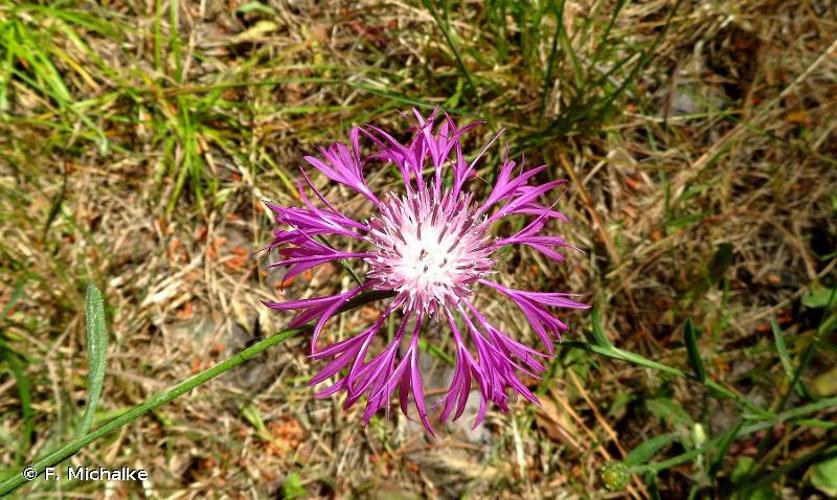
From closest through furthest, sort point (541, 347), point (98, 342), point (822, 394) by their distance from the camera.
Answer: point (98, 342)
point (822, 394)
point (541, 347)

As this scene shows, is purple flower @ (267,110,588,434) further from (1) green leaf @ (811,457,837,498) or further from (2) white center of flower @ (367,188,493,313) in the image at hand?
(1) green leaf @ (811,457,837,498)

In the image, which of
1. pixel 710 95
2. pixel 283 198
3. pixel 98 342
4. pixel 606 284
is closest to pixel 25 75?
pixel 283 198

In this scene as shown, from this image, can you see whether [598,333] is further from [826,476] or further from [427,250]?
[826,476]

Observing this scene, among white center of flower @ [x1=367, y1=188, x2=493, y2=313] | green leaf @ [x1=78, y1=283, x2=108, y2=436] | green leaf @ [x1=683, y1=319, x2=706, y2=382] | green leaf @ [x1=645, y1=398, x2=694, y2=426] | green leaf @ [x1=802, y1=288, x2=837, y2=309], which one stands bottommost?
green leaf @ [x1=645, y1=398, x2=694, y2=426]

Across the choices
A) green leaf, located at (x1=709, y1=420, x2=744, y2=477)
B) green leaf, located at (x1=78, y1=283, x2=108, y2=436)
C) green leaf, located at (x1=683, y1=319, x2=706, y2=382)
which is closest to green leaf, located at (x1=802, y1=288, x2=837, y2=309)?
green leaf, located at (x1=709, y1=420, x2=744, y2=477)

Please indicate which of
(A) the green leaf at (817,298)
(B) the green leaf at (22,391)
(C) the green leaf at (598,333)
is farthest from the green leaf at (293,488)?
(A) the green leaf at (817,298)

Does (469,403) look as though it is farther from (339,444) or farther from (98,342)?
(98,342)

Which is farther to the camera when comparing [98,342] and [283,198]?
[283,198]

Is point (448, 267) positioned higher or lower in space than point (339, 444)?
higher
